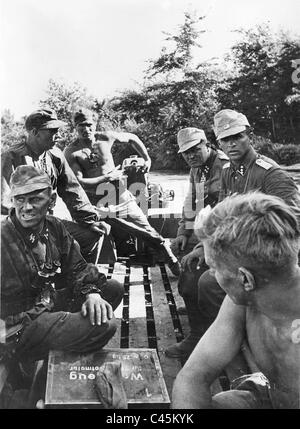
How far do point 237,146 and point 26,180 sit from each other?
1.20m

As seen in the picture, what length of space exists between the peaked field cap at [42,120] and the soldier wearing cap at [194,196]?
0.71 metres

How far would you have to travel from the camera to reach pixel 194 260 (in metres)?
2.61

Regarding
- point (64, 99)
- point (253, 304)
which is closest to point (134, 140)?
point (64, 99)

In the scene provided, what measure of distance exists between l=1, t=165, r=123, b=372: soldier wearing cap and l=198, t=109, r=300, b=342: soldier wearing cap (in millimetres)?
531

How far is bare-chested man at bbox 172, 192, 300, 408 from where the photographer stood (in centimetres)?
166

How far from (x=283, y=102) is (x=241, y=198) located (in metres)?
1.13

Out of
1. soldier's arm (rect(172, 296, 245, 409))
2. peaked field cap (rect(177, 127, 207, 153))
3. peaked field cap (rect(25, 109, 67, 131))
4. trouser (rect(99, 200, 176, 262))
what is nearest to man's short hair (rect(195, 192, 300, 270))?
soldier's arm (rect(172, 296, 245, 409))

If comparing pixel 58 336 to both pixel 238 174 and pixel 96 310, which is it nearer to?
pixel 96 310

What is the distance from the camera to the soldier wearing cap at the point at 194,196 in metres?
2.58

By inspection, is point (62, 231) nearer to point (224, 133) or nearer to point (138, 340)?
point (138, 340)

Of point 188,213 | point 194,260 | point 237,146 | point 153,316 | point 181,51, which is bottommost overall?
point 153,316

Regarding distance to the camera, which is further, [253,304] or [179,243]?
[179,243]

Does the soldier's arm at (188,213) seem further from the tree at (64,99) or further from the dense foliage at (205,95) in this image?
the tree at (64,99)

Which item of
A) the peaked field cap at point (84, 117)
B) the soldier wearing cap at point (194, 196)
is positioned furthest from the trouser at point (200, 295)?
the peaked field cap at point (84, 117)
